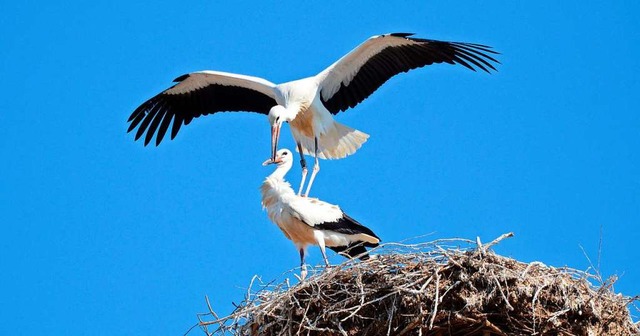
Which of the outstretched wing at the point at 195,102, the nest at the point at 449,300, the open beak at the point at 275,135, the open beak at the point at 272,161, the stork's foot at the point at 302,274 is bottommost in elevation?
the nest at the point at 449,300

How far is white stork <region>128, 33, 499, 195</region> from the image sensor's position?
11.6 metres

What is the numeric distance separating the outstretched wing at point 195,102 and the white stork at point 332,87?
13 mm


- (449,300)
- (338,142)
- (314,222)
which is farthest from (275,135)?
(449,300)

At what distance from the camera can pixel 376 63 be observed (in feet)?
39.3

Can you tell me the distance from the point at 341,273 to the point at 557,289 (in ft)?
4.55

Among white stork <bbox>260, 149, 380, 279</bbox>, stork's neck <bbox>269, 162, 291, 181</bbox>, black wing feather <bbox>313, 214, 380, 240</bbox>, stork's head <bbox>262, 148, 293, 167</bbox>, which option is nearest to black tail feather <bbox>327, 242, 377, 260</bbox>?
white stork <bbox>260, 149, 380, 279</bbox>

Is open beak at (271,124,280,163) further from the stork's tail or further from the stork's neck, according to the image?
the stork's tail

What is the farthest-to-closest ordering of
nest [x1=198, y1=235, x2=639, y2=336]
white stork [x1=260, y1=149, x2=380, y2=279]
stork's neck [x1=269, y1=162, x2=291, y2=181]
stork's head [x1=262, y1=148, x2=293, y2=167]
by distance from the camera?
stork's head [x1=262, y1=148, x2=293, y2=167] < stork's neck [x1=269, y1=162, x2=291, y2=181] < white stork [x1=260, y1=149, x2=380, y2=279] < nest [x1=198, y1=235, x2=639, y2=336]

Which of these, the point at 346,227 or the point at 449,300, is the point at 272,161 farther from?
the point at 449,300

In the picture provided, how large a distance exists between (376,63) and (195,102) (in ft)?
6.70

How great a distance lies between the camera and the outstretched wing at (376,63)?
11.6m

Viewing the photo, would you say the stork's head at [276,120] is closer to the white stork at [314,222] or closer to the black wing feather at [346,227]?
the white stork at [314,222]

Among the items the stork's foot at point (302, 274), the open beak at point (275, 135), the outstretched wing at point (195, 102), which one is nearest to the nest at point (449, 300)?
the stork's foot at point (302, 274)

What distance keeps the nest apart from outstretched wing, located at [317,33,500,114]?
359 cm
